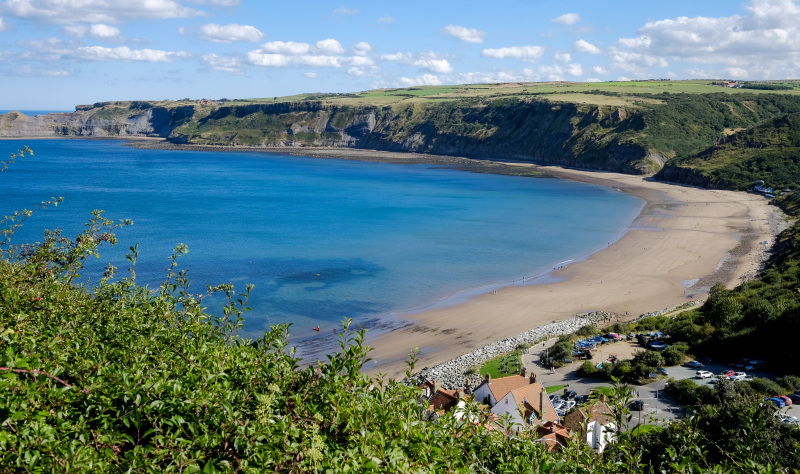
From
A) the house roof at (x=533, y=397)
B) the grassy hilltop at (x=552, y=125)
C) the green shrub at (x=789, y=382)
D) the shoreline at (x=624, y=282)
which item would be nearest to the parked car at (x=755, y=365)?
the green shrub at (x=789, y=382)

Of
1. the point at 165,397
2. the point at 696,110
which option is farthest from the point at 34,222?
the point at 696,110

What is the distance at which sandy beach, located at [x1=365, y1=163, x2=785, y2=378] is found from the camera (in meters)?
36.8

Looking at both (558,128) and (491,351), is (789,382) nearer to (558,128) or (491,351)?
(491,351)

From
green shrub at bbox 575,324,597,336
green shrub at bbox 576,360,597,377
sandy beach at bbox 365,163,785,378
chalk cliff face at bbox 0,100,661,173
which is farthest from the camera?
chalk cliff face at bbox 0,100,661,173

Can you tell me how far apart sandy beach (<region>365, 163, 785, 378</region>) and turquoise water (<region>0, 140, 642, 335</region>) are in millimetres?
3019

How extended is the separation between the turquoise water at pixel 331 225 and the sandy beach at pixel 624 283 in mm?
3019

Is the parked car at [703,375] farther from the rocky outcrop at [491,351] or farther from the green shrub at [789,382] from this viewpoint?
the rocky outcrop at [491,351]

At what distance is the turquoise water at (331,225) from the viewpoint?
47.1 m

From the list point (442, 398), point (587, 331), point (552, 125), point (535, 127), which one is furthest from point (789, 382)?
point (535, 127)

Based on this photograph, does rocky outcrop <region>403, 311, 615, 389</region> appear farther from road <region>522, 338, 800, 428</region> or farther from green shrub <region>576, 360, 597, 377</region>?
green shrub <region>576, 360, 597, 377</region>

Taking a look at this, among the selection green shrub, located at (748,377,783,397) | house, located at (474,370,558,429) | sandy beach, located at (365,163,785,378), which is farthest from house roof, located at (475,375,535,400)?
green shrub, located at (748,377,783,397)

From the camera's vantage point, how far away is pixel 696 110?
140 metres

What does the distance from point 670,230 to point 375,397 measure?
2612 inches

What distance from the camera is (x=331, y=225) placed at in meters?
73.4
